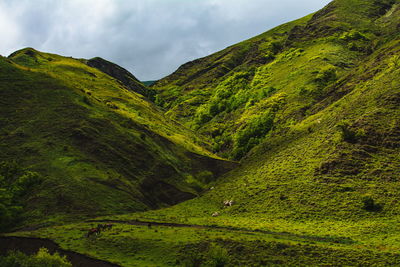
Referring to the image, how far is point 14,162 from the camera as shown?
273 feet

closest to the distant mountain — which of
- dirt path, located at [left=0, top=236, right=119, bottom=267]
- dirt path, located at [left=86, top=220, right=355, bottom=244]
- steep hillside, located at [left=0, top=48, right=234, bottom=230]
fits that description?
dirt path, located at [left=86, top=220, right=355, bottom=244]

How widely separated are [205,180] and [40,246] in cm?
6401

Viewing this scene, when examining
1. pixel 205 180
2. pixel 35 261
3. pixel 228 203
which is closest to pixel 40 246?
pixel 35 261

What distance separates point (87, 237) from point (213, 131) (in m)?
120

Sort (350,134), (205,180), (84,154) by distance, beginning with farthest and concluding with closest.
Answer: (205,180), (84,154), (350,134)

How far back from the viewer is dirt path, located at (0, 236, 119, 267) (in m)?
52.2

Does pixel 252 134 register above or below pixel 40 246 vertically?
above

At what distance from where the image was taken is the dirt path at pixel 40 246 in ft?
171

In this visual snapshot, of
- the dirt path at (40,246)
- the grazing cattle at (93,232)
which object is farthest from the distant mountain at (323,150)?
the dirt path at (40,246)

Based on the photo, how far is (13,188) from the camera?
7538 cm

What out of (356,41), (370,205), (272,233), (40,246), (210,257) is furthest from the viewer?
(356,41)

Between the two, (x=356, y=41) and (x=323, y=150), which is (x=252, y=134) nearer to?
(x=323, y=150)

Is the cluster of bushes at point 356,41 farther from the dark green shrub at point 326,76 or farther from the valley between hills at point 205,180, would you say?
the valley between hills at point 205,180

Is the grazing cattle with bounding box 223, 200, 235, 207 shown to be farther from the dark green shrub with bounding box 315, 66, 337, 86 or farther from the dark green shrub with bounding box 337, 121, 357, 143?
the dark green shrub with bounding box 315, 66, 337, 86
